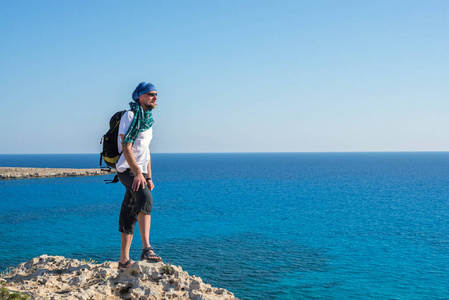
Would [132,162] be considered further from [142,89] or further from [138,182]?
[142,89]

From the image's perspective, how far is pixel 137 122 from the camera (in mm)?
6148

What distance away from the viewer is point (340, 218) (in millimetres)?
47062

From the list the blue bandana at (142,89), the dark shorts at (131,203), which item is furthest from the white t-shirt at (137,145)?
the blue bandana at (142,89)

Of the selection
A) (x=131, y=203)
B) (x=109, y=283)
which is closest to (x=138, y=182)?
(x=131, y=203)

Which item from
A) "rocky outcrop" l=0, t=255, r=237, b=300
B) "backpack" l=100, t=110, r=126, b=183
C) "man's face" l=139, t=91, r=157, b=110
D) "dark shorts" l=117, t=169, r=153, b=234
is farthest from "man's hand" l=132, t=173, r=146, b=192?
"rocky outcrop" l=0, t=255, r=237, b=300

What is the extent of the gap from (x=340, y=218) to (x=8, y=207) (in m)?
43.1

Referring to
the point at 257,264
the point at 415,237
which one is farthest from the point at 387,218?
the point at 257,264

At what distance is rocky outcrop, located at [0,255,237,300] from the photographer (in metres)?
6.34

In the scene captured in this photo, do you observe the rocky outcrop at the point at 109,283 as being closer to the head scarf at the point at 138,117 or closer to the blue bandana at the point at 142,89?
the head scarf at the point at 138,117

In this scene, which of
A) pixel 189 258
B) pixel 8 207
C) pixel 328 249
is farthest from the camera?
pixel 8 207

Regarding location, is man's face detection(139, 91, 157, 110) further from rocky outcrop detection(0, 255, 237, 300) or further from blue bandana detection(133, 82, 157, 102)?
rocky outcrop detection(0, 255, 237, 300)

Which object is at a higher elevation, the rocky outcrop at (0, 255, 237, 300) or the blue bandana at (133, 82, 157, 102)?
the blue bandana at (133, 82, 157, 102)

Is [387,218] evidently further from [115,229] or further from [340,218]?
[115,229]

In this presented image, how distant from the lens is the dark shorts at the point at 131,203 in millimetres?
6477
